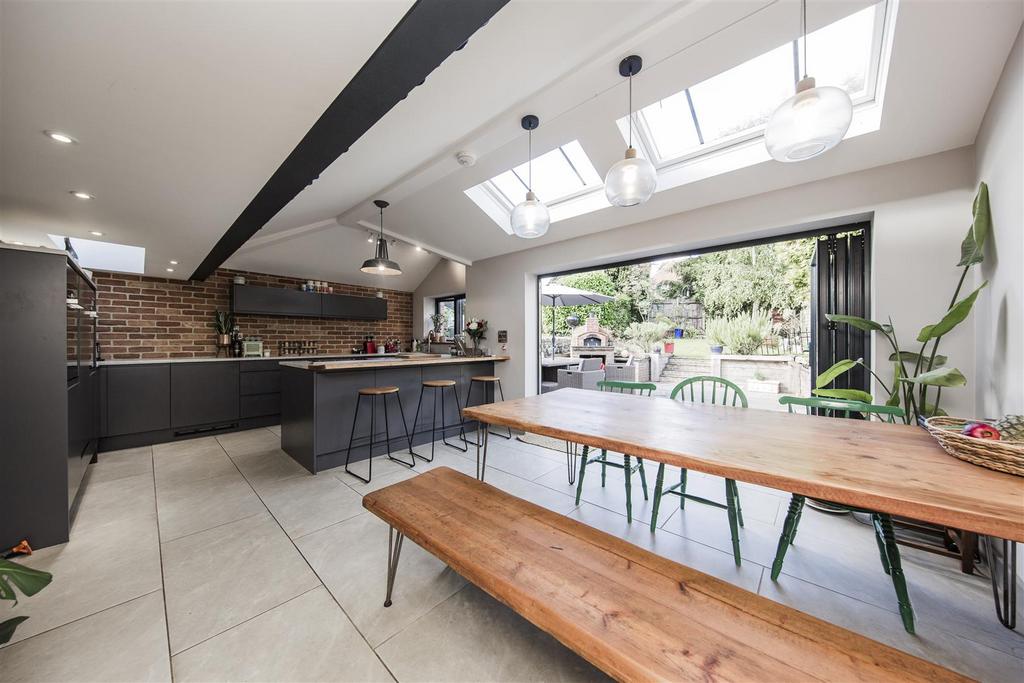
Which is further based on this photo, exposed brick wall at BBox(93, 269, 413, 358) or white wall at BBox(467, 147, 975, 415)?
exposed brick wall at BBox(93, 269, 413, 358)

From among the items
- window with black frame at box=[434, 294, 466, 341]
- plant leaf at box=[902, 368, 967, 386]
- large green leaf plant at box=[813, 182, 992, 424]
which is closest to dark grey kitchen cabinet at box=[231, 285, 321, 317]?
window with black frame at box=[434, 294, 466, 341]

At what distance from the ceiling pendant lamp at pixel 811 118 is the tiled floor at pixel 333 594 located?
6.48ft

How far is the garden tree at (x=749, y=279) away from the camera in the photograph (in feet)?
13.5

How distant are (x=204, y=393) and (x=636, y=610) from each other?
511 centimetres

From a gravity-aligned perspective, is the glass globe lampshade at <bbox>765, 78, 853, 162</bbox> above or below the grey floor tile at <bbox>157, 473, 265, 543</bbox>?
above

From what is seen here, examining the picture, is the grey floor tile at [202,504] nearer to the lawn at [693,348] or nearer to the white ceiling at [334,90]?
the white ceiling at [334,90]

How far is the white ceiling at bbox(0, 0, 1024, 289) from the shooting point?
122cm

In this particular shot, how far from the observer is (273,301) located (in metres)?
4.84

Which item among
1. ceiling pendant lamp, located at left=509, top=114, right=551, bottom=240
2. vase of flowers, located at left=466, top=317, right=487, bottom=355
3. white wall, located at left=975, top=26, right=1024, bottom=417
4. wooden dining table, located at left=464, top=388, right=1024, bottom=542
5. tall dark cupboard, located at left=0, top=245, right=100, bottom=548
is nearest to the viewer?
wooden dining table, located at left=464, top=388, right=1024, bottom=542

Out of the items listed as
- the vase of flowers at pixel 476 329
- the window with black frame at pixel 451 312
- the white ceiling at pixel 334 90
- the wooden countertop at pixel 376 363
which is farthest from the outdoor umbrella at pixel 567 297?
the white ceiling at pixel 334 90

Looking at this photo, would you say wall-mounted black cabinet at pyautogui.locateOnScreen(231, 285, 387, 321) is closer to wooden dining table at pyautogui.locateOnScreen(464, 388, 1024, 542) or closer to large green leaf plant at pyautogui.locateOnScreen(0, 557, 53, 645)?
wooden dining table at pyautogui.locateOnScreen(464, 388, 1024, 542)

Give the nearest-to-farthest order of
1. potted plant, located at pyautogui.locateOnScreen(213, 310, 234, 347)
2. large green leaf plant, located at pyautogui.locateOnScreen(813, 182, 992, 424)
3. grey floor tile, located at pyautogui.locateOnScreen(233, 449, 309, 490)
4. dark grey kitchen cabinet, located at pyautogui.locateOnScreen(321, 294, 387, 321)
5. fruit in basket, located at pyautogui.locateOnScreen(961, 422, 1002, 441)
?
fruit in basket, located at pyautogui.locateOnScreen(961, 422, 1002, 441) → large green leaf plant, located at pyautogui.locateOnScreen(813, 182, 992, 424) → grey floor tile, located at pyautogui.locateOnScreen(233, 449, 309, 490) → potted plant, located at pyautogui.locateOnScreen(213, 310, 234, 347) → dark grey kitchen cabinet, located at pyautogui.locateOnScreen(321, 294, 387, 321)

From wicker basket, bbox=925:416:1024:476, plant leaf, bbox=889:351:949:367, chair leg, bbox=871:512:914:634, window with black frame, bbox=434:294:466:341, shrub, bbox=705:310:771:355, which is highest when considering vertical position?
window with black frame, bbox=434:294:466:341

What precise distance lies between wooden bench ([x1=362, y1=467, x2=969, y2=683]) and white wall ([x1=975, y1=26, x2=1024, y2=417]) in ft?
5.41
